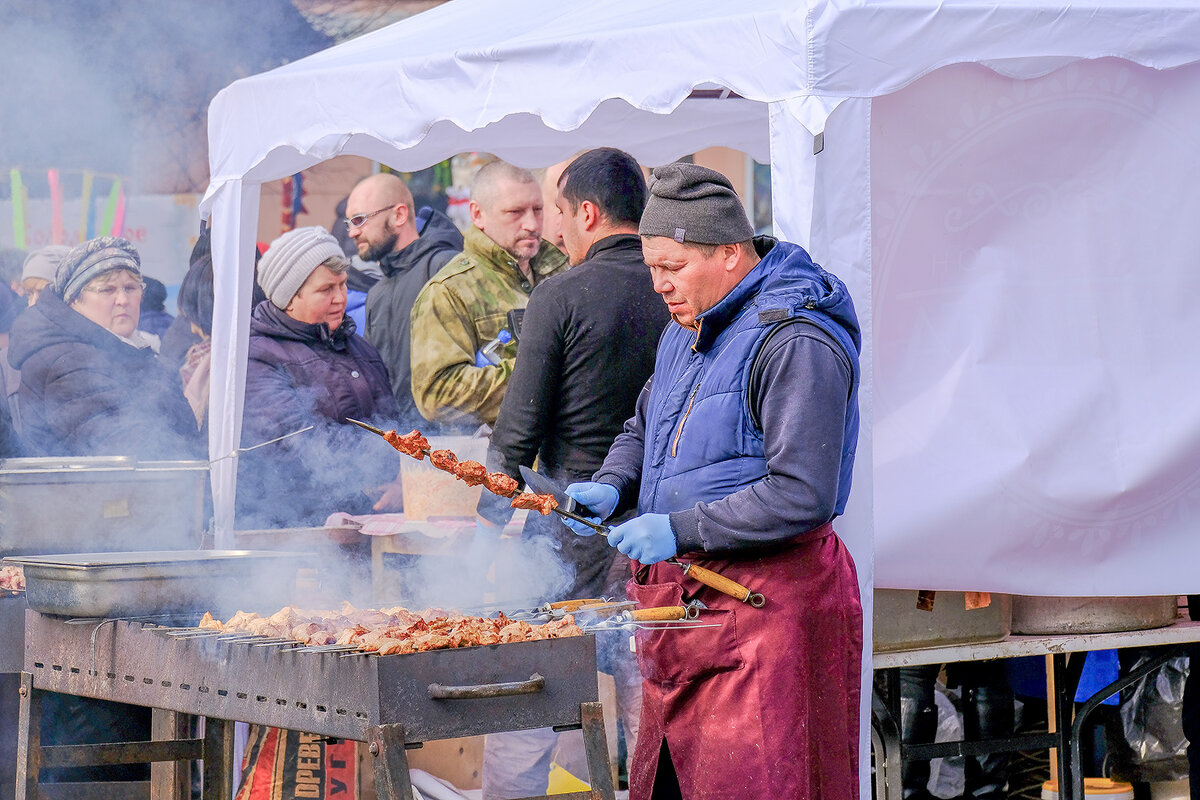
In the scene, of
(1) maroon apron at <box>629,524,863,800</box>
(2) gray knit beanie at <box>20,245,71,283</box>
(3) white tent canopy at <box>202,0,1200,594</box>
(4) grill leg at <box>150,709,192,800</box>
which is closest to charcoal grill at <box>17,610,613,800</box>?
(1) maroon apron at <box>629,524,863,800</box>

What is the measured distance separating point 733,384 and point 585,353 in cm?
111

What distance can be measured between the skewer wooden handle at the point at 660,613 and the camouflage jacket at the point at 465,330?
7.55 ft

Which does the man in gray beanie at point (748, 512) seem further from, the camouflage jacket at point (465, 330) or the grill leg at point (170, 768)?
the camouflage jacket at point (465, 330)

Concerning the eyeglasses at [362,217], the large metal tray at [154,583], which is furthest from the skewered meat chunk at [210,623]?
the eyeglasses at [362,217]

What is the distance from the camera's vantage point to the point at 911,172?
3.79 metres

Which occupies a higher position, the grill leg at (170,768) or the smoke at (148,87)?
the smoke at (148,87)

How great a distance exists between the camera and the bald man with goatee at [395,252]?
6359 mm

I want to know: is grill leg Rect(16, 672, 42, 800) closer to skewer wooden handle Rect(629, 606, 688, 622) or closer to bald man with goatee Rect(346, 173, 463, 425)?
skewer wooden handle Rect(629, 606, 688, 622)

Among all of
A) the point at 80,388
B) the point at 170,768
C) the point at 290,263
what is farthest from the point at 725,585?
the point at 80,388

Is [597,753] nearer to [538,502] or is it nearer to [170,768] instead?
[538,502]

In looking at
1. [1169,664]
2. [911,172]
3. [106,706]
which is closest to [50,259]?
[106,706]

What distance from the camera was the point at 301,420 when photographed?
533 cm

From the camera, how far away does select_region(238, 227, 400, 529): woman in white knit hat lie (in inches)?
210

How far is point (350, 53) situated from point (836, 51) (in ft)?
6.33
